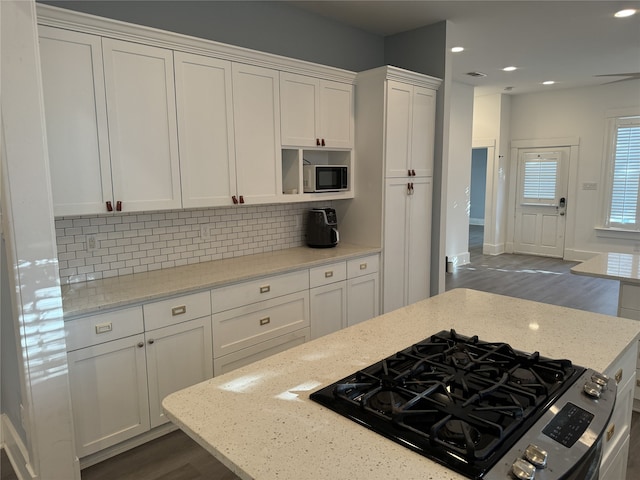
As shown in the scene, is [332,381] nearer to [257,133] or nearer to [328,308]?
[328,308]

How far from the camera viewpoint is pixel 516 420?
3.43 ft

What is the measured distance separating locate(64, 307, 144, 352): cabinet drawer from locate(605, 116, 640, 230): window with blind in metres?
7.54

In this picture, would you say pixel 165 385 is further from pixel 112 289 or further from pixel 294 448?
pixel 294 448

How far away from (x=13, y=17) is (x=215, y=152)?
4.32 ft

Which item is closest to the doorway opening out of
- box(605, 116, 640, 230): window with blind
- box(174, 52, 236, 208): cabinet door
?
box(605, 116, 640, 230): window with blind

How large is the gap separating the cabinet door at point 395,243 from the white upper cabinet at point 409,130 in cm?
15

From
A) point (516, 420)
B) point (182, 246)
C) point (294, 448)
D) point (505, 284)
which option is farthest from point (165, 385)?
point (505, 284)

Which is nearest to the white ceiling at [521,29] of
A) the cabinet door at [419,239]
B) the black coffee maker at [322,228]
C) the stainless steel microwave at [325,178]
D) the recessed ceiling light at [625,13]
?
the recessed ceiling light at [625,13]

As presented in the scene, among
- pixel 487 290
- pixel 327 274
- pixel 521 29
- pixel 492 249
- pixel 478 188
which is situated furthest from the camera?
pixel 478 188

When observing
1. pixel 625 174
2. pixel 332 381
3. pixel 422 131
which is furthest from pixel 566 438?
pixel 625 174

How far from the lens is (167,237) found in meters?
3.04

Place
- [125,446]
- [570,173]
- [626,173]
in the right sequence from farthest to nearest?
[570,173] → [626,173] → [125,446]

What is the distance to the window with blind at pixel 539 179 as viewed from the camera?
7.77 metres

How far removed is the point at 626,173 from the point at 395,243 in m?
5.35
